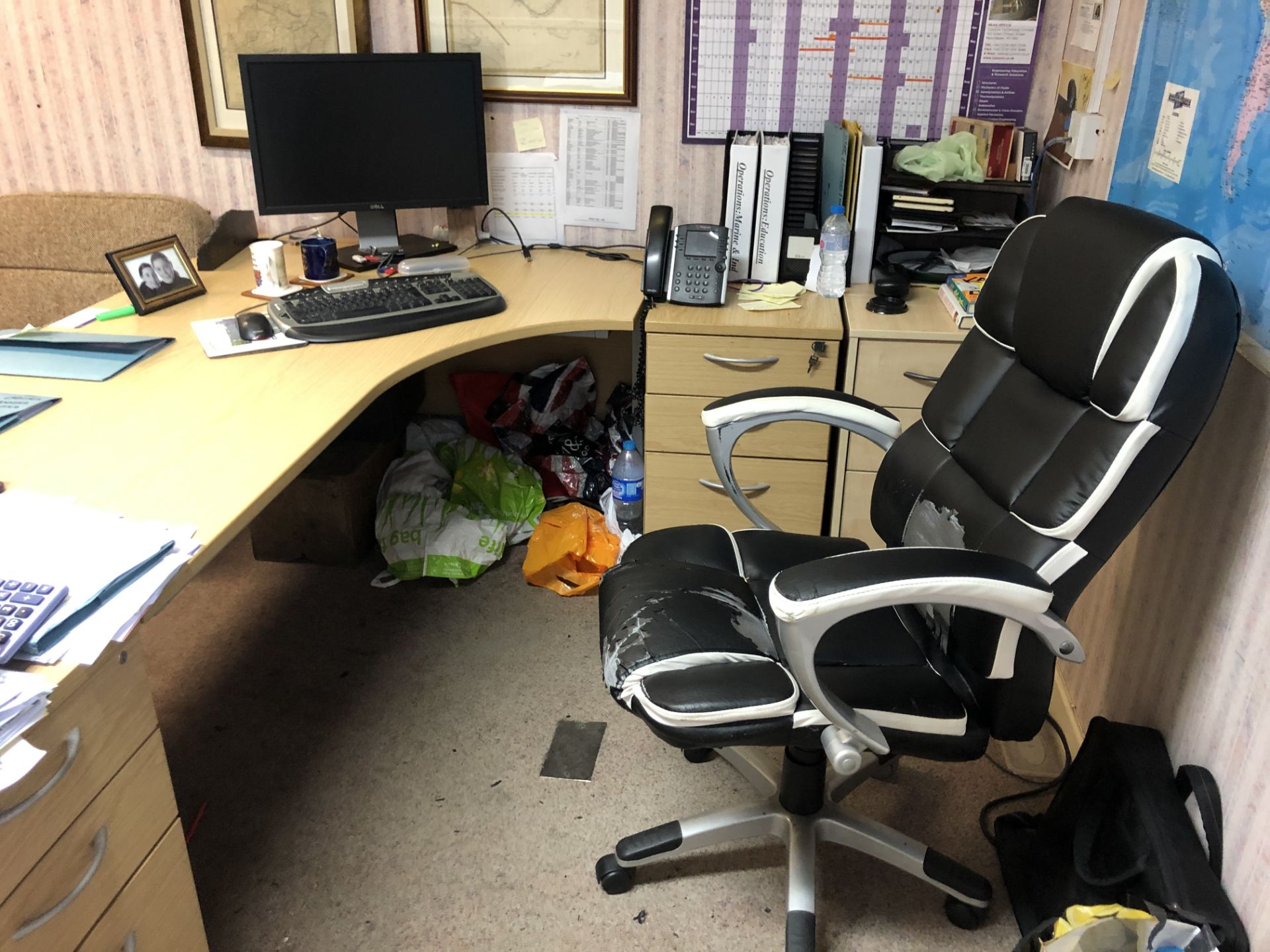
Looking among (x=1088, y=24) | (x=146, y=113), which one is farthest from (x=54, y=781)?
(x=1088, y=24)

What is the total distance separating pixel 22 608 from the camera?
1002 mm

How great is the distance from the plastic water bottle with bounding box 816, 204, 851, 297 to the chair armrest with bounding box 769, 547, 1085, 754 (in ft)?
3.98

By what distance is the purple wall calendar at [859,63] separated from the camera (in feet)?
7.59

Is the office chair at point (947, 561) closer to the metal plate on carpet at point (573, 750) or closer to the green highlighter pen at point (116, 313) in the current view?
the metal plate on carpet at point (573, 750)

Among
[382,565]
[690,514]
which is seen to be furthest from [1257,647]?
[382,565]

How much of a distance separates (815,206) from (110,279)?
188 cm

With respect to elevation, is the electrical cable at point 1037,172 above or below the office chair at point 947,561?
above

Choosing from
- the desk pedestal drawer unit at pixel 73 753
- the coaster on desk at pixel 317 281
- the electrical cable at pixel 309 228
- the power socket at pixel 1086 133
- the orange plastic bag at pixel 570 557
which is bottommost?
the orange plastic bag at pixel 570 557

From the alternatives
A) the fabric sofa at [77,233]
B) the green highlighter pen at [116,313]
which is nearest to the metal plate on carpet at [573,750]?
the green highlighter pen at [116,313]

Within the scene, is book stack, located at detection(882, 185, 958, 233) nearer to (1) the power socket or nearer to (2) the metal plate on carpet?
(1) the power socket

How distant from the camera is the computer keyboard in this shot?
190 cm

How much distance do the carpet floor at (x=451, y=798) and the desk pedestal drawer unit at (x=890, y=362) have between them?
0.67m

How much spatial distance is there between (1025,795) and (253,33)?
8.26 feet

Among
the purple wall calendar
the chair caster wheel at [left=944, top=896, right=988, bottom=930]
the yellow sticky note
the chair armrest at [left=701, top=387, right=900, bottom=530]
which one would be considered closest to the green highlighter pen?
the yellow sticky note
